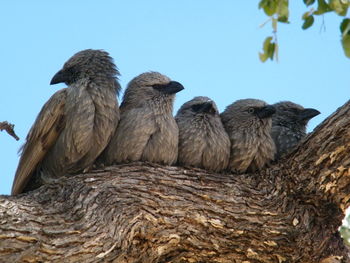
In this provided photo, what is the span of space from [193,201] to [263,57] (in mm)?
1333

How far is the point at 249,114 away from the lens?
21.1 ft

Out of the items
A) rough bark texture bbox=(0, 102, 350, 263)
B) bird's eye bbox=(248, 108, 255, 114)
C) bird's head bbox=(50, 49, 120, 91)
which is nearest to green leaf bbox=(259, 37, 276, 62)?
rough bark texture bbox=(0, 102, 350, 263)

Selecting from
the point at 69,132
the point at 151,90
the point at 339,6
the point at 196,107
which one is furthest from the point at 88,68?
the point at 339,6

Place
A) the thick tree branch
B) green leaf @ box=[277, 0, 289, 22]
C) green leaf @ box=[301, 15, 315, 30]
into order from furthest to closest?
1. the thick tree branch
2. green leaf @ box=[301, 15, 315, 30]
3. green leaf @ box=[277, 0, 289, 22]

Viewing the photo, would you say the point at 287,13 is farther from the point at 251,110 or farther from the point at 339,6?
the point at 251,110

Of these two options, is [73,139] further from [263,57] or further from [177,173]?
[263,57]

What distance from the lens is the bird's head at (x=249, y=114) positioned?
636 centimetres

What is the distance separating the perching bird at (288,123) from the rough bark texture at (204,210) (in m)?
0.72

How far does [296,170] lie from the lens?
5.54 meters

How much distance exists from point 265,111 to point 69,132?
1.99 m

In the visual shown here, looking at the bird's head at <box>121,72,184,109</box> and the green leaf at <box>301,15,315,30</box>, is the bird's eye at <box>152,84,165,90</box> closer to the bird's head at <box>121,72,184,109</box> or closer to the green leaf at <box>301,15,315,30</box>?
the bird's head at <box>121,72,184,109</box>

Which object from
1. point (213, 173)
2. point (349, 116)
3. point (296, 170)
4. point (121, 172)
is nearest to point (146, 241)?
point (121, 172)

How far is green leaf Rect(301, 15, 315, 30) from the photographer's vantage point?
483 cm

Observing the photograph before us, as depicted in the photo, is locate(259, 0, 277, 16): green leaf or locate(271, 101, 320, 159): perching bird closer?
locate(259, 0, 277, 16): green leaf
